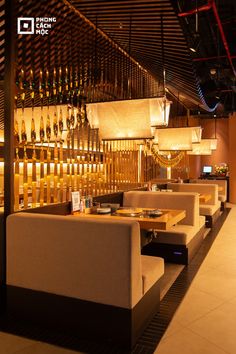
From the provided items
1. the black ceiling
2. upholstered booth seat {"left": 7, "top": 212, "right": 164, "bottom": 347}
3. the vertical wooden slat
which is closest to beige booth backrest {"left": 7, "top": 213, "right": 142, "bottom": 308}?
upholstered booth seat {"left": 7, "top": 212, "right": 164, "bottom": 347}

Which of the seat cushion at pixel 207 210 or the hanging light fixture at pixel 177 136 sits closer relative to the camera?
the hanging light fixture at pixel 177 136

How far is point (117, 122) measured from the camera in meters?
3.90

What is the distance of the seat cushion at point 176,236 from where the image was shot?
4559 millimetres

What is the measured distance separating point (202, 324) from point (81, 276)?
3.74 feet

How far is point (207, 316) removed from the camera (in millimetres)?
2941

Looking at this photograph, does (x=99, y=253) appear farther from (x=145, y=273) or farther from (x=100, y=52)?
(x=100, y=52)

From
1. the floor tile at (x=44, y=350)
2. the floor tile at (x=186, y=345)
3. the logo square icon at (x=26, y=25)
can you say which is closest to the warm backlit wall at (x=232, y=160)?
the logo square icon at (x=26, y=25)

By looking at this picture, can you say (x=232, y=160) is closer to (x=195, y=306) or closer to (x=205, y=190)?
(x=205, y=190)

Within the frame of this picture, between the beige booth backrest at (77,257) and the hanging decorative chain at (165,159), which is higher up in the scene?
the hanging decorative chain at (165,159)

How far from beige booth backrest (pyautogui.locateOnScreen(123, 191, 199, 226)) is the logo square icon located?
2.74m

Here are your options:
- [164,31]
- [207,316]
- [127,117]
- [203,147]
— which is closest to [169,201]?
Result: [127,117]

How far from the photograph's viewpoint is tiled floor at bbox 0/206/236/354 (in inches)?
94.0

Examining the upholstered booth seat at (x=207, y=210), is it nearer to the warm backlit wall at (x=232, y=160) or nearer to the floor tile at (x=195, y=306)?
the floor tile at (x=195, y=306)

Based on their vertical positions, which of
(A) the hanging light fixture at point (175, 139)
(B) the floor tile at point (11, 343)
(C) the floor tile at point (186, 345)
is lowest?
(C) the floor tile at point (186, 345)
